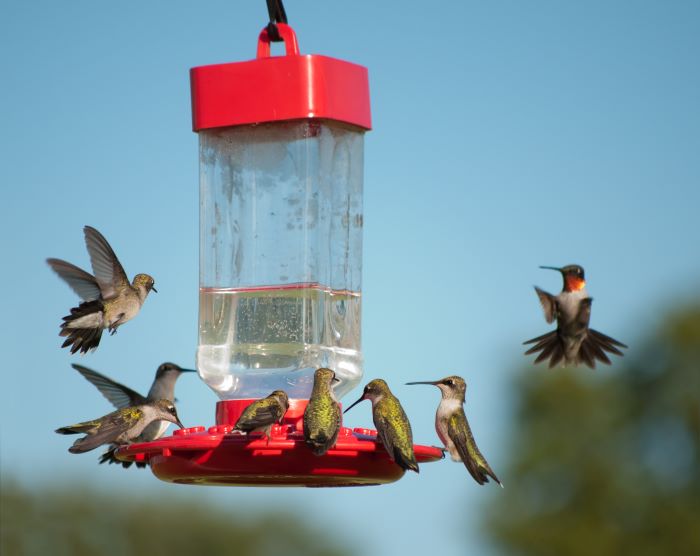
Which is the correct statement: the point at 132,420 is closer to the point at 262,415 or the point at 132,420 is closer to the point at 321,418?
the point at 262,415

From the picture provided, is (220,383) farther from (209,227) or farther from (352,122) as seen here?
(352,122)

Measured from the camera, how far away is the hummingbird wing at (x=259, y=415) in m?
6.52

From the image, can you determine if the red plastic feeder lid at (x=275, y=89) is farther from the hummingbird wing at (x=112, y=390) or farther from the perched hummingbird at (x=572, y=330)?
the hummingbird wing at (x=112, y=390)

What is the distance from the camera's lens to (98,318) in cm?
805

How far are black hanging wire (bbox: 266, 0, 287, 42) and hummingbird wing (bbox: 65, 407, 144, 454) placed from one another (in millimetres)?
2423

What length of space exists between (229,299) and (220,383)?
49cm

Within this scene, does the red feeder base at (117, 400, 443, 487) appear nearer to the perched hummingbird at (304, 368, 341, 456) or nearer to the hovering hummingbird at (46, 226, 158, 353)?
the perched hummingbird at (304, 368, 341, 456)

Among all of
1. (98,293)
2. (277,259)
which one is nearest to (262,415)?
(277,259)

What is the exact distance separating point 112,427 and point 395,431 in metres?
2.11

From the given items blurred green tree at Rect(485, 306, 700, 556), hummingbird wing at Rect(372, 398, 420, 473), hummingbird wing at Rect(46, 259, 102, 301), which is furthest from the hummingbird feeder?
blurred green tree at Rect(485, 306, 700, 556)

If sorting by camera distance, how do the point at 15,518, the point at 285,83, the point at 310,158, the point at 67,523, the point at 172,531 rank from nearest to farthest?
the point at 285,83 → the point at 310,158 → the point at 15,518 → the point at 67,523 → the point at 172,531

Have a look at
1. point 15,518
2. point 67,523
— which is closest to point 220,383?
point 15,518

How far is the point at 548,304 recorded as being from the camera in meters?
8.42

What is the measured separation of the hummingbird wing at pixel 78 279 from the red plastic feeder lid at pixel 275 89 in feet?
4.50
